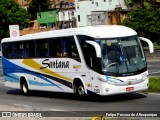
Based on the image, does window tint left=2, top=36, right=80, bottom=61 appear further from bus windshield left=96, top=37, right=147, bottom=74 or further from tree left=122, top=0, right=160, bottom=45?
tree left=122, top=0, right=160, bottom=45

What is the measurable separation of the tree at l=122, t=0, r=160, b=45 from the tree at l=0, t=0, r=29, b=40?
98.0 ft

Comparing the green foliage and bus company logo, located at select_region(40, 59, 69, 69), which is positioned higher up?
bus company logo, located at select_region(40, 59, 69, 69)

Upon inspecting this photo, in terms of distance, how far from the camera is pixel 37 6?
329ft

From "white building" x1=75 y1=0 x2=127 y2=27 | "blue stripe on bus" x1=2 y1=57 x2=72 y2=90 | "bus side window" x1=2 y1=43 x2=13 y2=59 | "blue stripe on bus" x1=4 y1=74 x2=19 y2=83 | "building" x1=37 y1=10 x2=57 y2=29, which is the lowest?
"building" x1=37 y1=10 x2=57 y2=29

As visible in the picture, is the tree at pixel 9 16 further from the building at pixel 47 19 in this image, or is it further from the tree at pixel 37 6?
the tree at pixel 37 6

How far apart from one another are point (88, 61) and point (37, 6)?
83087 mm

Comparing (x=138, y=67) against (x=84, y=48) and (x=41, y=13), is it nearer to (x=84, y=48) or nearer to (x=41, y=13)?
(x=84, y=48)

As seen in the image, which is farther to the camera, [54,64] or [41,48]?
[41,48]

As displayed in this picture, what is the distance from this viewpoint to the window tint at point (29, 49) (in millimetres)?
22906

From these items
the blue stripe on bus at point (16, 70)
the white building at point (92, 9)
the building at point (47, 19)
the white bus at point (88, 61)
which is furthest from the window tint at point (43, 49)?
the building at point (47, 19)

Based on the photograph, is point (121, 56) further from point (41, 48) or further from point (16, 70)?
point (16, 70)

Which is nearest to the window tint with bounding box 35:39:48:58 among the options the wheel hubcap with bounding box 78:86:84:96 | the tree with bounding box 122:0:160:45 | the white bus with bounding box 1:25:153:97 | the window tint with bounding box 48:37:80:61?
the white bus with bounding box 1:25:153:97

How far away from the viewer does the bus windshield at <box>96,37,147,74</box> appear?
58.0 feet

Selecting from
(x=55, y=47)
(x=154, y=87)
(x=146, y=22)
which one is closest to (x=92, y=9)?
(x=146, y=22)
